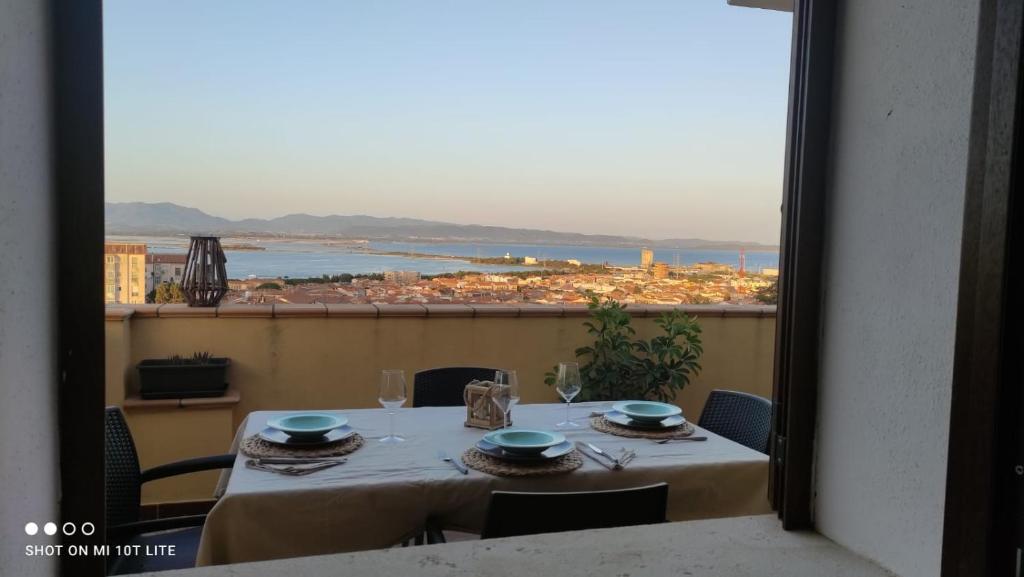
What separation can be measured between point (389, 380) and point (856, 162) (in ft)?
4.47

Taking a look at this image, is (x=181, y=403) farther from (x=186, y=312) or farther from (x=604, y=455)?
(x=604, y=455)

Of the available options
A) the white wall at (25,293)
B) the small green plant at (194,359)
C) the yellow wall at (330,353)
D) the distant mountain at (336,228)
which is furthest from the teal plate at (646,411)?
the distant mountain at (336,228)

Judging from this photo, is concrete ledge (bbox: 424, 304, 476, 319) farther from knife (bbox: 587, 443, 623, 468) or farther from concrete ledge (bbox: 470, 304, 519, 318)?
knife (bbox: 587, 443, 623, 468)

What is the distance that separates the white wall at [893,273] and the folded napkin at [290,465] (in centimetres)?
114

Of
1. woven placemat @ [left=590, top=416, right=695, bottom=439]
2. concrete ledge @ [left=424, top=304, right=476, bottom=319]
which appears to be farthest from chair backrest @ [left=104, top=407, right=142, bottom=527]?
concrete ledge @ [left=424, top=304, right=476, bottom=319]

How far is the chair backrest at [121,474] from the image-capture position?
6.24 ft

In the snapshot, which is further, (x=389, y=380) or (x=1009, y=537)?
(x=389, y=380)

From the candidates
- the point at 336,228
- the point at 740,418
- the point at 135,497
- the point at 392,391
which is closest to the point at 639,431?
the point at 740,418

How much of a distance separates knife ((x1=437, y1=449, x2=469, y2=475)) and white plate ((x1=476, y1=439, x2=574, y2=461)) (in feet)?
0.28

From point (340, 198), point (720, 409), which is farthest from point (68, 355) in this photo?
point (340, 198)

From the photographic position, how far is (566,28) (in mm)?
5902

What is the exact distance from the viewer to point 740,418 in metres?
2.43

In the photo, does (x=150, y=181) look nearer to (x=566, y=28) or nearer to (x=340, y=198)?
(x=340, y=198)

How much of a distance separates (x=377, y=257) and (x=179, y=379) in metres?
1.75
